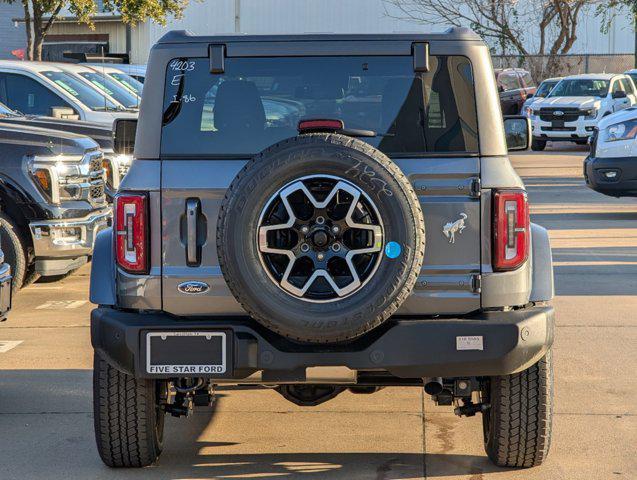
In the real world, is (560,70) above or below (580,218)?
above

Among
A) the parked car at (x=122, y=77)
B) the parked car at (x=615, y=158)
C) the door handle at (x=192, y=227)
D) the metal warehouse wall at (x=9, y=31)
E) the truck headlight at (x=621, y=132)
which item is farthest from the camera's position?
the metal warehouse wall at (x=9, y=31)

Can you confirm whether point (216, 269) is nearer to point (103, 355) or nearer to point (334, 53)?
point (103, 355)

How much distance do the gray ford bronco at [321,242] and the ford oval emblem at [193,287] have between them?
0.01 metres

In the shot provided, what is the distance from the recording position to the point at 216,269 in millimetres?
5301

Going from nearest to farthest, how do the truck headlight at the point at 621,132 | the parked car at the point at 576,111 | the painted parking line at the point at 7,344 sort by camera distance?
the painted parking line at the point at 7,344
the truck headlight at the point at 621,132
the parked car at the point at 576,111

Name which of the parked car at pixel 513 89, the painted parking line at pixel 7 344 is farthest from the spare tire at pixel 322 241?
the parked car at pixel 513 89

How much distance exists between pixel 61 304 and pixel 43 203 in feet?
2.70

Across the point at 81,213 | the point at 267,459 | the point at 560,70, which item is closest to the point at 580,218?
the point at 81,213

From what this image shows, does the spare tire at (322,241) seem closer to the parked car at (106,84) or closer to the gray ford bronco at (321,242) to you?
the gray ford bronco at (321,242)

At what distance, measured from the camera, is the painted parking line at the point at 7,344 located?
27.9ft

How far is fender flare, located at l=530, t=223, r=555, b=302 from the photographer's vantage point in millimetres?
5531

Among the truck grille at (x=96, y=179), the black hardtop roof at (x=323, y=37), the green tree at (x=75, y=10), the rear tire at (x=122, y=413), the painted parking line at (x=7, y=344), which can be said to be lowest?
the painted parking line at (x=7, y=344)

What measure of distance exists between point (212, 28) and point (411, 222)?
135 ft

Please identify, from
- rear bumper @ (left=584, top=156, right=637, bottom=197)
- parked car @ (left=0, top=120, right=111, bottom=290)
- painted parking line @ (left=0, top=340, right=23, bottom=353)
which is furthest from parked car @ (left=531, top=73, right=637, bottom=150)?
painted parking line @ (left=0, top=340, right=23, bottom=353)
